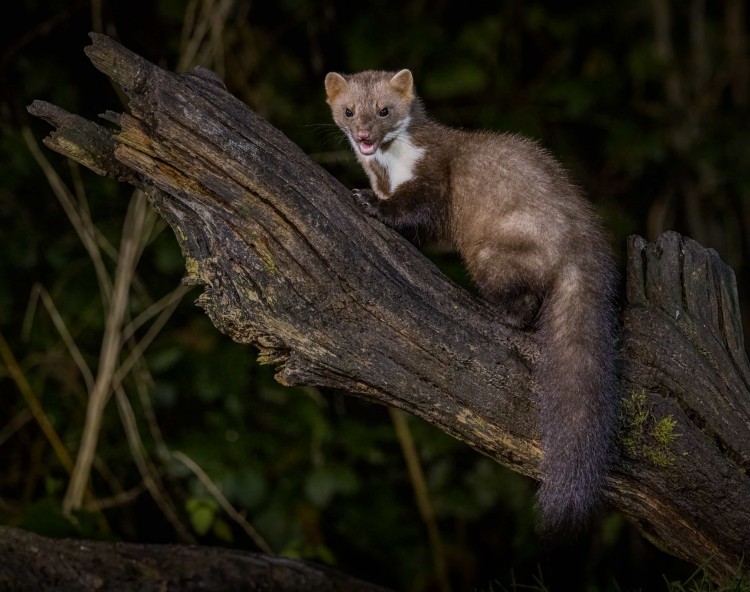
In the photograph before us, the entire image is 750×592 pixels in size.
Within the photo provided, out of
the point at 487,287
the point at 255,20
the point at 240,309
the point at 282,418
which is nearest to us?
the point at 240,309

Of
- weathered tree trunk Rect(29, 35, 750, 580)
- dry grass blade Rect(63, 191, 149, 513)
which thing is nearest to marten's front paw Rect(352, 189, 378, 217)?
weathered tree trunk Rect(29, 35, 750, 580)

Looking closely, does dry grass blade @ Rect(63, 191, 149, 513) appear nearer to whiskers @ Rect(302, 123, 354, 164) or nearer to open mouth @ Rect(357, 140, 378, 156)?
whiskers @ Rect(302, 123, 354, 164)

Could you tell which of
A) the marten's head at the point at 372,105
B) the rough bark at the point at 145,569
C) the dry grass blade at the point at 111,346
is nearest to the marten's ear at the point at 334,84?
the marten's head at the point at 372,105

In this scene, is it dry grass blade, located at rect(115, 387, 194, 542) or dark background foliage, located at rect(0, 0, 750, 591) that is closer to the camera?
dry grass blade, located at rect(115, 387, 194, 542)

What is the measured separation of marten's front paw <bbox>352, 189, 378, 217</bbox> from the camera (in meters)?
3.54

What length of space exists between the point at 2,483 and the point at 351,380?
11.1 feet

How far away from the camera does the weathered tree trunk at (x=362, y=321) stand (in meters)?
3.16

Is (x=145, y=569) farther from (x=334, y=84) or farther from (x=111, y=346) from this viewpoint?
(x=334, y=84)

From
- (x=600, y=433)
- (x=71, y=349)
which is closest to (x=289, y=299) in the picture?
(x=600, y=433)

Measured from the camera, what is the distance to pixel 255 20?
6355 mm

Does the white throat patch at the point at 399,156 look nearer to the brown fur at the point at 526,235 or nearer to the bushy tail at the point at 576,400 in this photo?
the brown fur at the point at 526,235

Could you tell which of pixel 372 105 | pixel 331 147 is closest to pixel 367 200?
A: pixel 372 105

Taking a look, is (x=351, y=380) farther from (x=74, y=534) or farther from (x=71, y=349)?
(x=71, y=349)

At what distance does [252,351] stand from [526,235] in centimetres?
257
